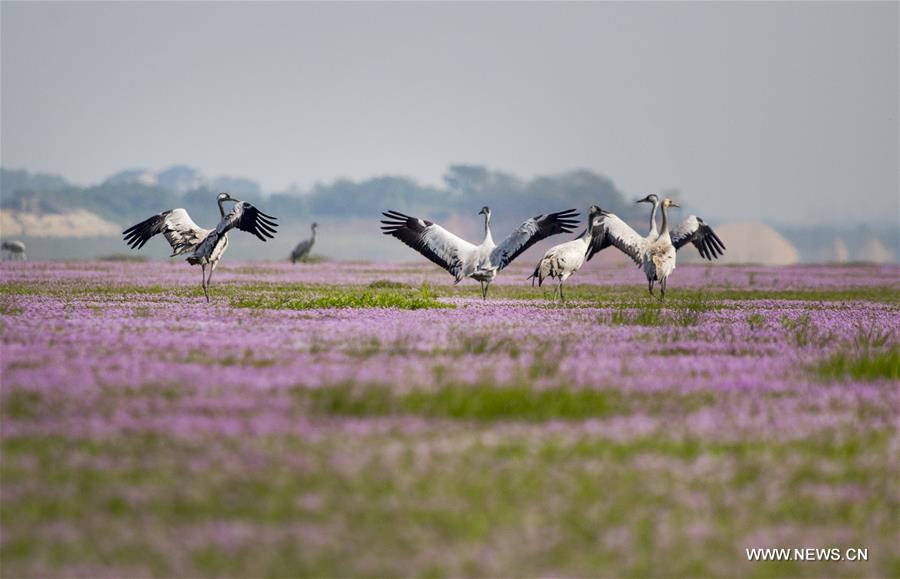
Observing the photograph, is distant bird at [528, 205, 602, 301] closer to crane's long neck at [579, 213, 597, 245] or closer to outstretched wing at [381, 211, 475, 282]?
crane's long neck at [579, 213, 597, 245]

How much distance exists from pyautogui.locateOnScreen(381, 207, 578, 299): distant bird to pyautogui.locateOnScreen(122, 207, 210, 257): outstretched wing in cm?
496

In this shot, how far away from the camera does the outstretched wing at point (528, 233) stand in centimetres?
2247

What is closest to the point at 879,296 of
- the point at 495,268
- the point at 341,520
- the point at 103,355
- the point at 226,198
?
the point at 495,268

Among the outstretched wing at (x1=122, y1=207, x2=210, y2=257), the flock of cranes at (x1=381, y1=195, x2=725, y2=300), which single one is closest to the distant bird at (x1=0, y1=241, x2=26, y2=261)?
the outstretched wing at (x1=122, y1=207, x2=210, y2=257)

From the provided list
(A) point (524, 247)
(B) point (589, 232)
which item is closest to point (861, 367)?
(A) point (524, 247)

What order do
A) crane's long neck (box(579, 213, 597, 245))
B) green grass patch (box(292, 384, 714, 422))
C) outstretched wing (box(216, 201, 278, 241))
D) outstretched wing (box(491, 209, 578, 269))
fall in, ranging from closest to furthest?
green grass patch (box(292, 384, 714, 422))
outstretched wing (box(216, 201, 278, 241))
outstretched wing (box(491, 209, 578, 269))
crane's long neck (box(579, 213, 597, 245))

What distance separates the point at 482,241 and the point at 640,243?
4.63 m

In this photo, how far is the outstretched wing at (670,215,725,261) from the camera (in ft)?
88.9

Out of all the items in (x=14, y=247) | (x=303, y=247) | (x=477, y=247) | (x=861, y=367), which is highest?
(x=303, y=247)

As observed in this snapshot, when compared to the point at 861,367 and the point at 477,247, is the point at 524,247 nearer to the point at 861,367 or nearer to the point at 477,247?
the point at 477,247

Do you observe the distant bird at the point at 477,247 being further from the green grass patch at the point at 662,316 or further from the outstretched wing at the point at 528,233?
the green grass patch at the point at 662,316

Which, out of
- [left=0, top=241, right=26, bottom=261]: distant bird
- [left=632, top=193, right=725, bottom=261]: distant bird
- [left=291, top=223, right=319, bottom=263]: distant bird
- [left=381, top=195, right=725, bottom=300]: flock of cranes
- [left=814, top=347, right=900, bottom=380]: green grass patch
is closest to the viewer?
[left=814, top=347, right=900, bottom=380]: green grass patch

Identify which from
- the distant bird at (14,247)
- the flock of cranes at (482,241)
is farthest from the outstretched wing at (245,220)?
the distant bird at (14,247)

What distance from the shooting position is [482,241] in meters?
23.5
